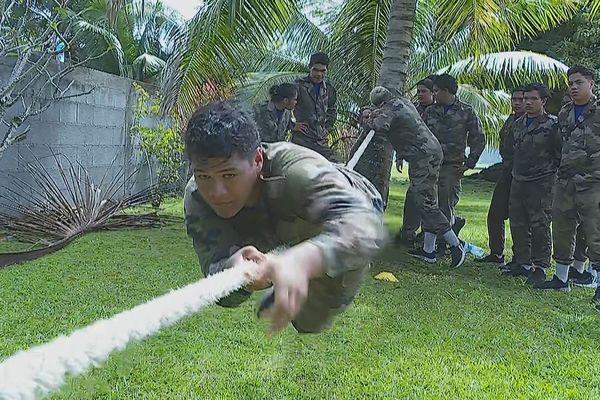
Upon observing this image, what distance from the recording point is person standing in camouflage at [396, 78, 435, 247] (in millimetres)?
6938

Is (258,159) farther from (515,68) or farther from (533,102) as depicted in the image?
(515,68)

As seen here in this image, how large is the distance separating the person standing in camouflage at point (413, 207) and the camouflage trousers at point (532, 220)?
0.95 meters

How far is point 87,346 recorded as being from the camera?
107 centimetres

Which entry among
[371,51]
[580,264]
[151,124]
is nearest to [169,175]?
[151,124]

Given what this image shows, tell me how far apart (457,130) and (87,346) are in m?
5.95

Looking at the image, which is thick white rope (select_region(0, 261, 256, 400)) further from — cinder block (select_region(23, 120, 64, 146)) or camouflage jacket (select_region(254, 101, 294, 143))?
cinder block (select_region(23, 120, 64, 146))

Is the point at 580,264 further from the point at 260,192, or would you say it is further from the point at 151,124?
the point at 151,124

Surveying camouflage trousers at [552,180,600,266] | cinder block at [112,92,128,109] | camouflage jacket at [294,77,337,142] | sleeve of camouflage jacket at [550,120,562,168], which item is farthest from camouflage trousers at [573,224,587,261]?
cinder block at [112,92,128,109]

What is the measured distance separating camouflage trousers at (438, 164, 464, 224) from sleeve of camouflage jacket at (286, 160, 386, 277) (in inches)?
195

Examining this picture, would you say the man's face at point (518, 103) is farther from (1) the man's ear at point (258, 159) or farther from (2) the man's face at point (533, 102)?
(1) the man's ear at point (258, 159)

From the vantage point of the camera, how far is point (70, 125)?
809 centimetres

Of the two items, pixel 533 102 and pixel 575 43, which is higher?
pixel 575 43

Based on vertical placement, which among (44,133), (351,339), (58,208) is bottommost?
(58,208)

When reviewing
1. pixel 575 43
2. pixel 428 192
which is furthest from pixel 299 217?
pixel 575 43
